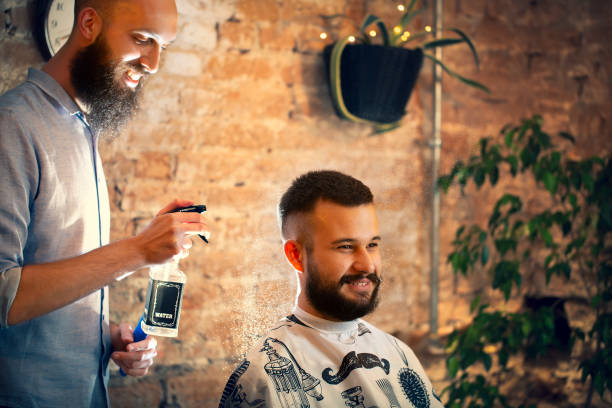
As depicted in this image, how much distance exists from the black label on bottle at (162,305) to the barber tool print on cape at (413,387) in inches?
26.3

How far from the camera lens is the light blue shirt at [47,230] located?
1.03 meters

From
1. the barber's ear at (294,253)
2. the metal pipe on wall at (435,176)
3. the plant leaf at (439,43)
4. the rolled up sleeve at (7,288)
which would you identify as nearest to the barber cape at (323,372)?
the barber's ear at (294,253)

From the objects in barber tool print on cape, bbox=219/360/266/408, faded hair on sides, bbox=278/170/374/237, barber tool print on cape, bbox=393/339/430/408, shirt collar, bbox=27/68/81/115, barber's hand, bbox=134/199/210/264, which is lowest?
barber tool print on cape, bbox=393/339/430/408

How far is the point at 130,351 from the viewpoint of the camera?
129cm

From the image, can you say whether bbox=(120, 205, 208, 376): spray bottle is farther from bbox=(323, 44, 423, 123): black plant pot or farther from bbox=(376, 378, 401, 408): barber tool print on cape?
bbox=(323, 44, 423, 123): black plant pot

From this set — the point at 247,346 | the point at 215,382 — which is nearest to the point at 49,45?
the point at 247,346

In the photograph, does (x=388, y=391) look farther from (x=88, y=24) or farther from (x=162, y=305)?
(x=88, y=24)

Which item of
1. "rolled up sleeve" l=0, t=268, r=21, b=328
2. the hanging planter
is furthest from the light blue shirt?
the hanging planter

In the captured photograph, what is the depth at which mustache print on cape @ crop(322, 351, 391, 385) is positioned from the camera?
133cm

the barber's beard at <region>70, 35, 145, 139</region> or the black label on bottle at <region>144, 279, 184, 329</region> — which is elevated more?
the barber's beard at <region>70, 35, 145, 139</region>

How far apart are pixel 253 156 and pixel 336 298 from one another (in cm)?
Result: 81

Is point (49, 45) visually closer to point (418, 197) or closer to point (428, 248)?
point (418, 197)

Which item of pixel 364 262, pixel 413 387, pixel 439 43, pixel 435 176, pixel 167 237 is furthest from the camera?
pixel 435 176

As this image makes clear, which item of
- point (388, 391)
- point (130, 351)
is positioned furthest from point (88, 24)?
point (388, 391)
